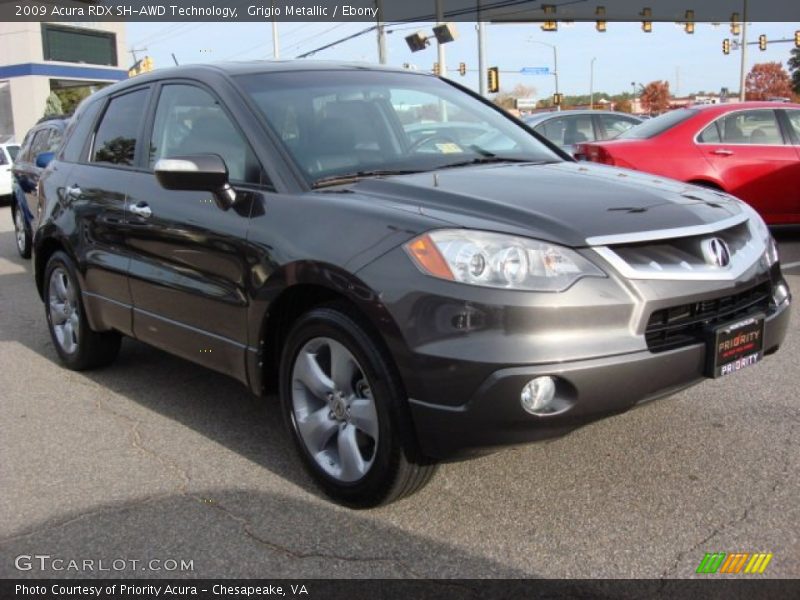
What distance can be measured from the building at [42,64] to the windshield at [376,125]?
135 ft

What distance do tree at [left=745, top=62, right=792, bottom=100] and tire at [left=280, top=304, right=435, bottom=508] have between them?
83003 millimetres

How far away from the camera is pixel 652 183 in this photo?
3.56m

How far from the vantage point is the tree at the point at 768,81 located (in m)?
77.3

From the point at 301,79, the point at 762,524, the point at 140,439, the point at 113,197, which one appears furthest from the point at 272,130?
the point at 762,524

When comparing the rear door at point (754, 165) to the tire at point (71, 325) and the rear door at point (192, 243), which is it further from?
the tire at point (71, 325)

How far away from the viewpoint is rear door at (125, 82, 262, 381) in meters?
3.56

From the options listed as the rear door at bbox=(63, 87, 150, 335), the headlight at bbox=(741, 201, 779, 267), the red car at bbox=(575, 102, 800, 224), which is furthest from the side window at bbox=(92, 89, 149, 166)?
the red car at bbox=(575, 102, 800, 224)

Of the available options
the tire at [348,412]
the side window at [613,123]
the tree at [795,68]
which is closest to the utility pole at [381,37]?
the side window at [613,123]

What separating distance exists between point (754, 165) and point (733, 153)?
0.84ft

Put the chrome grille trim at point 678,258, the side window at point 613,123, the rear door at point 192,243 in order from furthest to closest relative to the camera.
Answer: the side window at point 613,123
the rear door at point 192,243
the chrome grille trim at point 678,258

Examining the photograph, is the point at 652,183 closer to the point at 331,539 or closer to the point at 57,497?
the point at 331,539

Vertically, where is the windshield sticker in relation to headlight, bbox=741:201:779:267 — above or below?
above

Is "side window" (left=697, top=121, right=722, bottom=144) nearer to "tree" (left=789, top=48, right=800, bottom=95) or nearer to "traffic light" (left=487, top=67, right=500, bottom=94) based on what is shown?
"traffic light" (left=487, top=67, right=500, bottom=94)

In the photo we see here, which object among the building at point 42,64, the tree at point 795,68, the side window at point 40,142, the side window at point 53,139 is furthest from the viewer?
the tree at point 795,68
